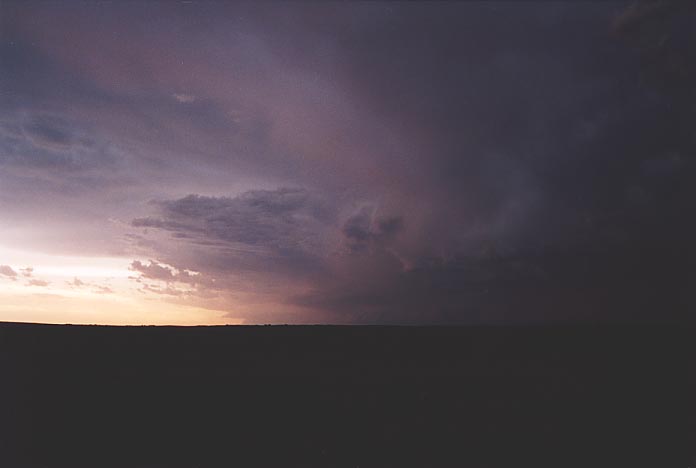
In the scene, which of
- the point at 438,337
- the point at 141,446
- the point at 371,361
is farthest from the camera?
the point at 438,337

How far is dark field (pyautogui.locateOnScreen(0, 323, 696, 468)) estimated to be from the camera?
17.4m

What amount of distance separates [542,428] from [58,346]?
125ft

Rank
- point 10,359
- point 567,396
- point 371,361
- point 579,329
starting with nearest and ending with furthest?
point 567,396, point 10,359, point 371,361, point 579,329

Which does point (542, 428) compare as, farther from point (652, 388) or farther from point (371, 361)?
point (371, 361)

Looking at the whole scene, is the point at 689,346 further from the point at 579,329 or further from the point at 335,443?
the point at 335,443

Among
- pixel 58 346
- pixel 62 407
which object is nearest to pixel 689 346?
pixel 62 407

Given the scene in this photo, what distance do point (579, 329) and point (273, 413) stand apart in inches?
2088

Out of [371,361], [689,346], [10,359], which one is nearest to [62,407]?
[10,359]

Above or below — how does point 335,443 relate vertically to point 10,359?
below

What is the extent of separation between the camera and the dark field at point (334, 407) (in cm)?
1744

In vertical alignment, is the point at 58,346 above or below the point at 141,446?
above

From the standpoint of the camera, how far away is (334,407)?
23062mm

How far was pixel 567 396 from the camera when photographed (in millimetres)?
26016

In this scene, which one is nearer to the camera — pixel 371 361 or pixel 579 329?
pixel 371 361
